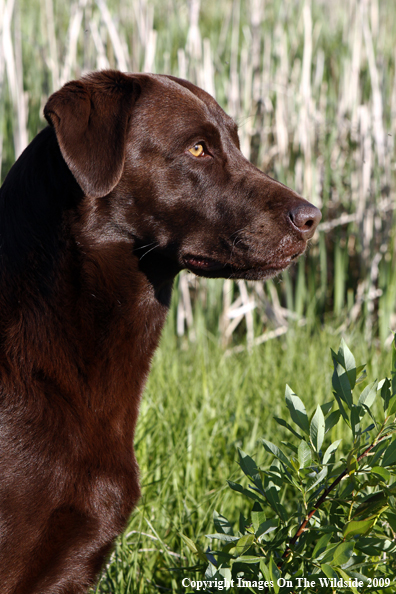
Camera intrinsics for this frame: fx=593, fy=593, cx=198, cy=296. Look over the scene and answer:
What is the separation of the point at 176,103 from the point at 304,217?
59 cm

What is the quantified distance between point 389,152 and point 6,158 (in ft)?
9.37

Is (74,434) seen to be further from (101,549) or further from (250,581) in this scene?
(250,581)

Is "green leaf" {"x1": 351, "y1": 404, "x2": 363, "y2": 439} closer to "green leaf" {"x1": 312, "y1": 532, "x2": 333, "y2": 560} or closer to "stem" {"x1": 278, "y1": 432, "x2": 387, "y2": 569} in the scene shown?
"stem" {"x1": 278, "y1": 432, "x2": 387, "y2": 569}

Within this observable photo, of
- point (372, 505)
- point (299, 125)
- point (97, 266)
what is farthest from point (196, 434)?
point (299, 125)

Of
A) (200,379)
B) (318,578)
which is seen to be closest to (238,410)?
(200,379)

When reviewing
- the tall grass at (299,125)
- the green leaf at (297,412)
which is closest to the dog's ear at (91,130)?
the green leaf at (297,412)

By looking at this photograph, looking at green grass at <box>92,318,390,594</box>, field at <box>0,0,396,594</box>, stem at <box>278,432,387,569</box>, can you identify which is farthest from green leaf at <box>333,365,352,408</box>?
field at <box>0,0,396,594</box>

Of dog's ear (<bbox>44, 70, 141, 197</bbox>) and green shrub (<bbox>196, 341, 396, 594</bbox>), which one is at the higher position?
dog's ear (<bbox>44, 70, 141, 197</bbox>)

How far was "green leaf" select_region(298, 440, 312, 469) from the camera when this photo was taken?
1402 mm

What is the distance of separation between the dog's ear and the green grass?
44.9 inches

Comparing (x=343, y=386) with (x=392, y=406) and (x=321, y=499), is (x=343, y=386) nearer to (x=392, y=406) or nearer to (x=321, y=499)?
(x=392, y=406)

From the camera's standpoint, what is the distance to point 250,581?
1503 millimetres

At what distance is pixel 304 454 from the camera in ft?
4.62

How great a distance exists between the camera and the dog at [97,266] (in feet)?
5.29
